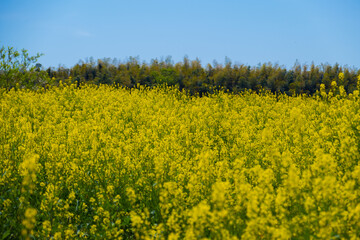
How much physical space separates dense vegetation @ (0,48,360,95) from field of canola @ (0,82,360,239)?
8.78 meters

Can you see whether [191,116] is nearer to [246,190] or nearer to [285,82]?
[246,190]

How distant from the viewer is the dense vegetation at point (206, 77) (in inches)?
680

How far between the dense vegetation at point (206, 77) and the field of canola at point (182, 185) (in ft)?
28.8

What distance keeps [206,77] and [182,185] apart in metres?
13.6

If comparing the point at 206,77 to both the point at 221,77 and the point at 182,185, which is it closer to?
the point at 221,77

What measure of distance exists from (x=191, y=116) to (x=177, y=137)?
8.51ft

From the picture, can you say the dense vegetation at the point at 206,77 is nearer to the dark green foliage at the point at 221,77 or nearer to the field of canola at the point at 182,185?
the dark green foliage at the point at 221,77

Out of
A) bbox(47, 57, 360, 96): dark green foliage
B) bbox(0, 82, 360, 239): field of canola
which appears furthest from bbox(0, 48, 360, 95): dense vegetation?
bbox(0, 82, 360, 239): field of canola

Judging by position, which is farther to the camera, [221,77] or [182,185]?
[221,77]

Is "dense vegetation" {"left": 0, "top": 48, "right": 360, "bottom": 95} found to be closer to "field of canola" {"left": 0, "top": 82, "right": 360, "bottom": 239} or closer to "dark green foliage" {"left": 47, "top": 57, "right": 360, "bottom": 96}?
"dark green foliage" {"left": 47, "top": 57, "right": 360, "bottom": 96}

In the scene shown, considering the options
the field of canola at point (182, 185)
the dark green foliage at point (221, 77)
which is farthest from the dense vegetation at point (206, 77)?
the field of canola at point (182, 185)

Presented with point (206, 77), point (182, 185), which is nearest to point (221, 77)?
point (206, 77)

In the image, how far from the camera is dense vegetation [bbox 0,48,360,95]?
1728 cm

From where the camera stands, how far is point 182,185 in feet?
16.7
